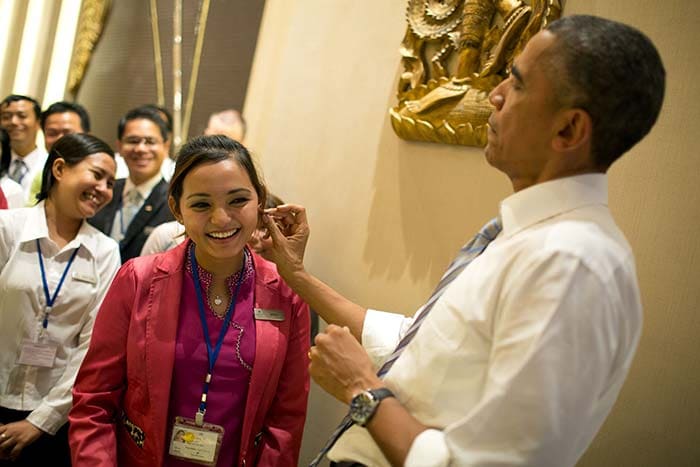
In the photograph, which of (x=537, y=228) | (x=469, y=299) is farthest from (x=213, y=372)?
(x=537, y=228)

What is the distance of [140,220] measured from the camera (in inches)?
130

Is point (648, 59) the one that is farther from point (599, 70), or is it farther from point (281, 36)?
point (281, 36)

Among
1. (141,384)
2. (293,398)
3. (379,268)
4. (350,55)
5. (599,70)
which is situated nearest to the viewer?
(599,70)

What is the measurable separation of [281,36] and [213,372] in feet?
6.86

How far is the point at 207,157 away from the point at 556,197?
3.52 feet

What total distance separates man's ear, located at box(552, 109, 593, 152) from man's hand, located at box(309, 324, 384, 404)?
1.73 feet

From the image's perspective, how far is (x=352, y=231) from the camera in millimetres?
2680

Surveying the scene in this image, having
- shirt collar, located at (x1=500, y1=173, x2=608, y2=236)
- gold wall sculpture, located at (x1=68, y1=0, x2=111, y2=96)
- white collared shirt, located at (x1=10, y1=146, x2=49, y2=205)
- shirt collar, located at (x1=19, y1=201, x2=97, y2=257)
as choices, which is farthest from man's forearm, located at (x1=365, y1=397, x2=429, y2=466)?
gold wall sculpture, located at (x1=68, y1=0, x2=111, y2=96)

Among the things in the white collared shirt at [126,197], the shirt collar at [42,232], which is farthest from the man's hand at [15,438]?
the white collared shirt at [126,197]

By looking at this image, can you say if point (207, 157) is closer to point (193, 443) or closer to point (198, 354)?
point (198, 354)

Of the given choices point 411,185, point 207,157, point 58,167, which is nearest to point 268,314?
point 207,157

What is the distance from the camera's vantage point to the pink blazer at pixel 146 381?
5.81ft

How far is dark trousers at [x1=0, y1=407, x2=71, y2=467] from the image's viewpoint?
89.0 inches

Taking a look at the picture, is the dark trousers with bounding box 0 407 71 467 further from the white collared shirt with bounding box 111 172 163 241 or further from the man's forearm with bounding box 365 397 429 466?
the man's forearm with bounding box 365 397 429 466
